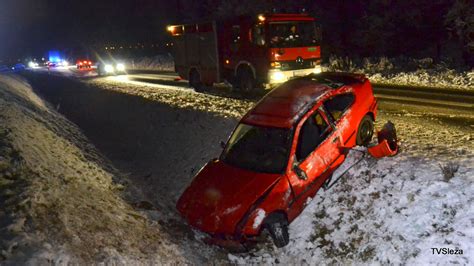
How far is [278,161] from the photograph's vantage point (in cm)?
662

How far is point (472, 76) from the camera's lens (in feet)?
50.3

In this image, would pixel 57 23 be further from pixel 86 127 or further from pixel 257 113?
pixel 257 113

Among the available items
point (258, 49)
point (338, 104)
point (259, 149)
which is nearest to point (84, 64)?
point (258, 49)

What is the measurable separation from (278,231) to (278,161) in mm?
1120

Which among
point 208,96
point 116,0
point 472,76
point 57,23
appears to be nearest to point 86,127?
point 208,96

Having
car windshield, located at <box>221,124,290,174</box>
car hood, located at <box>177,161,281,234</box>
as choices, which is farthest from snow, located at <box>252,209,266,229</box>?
car windshield, located at <box>221,124,290,174</box>

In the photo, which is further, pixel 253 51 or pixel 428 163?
pixel 253 51

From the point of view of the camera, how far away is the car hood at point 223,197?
6246 millimetres

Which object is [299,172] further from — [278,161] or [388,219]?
[388,219]

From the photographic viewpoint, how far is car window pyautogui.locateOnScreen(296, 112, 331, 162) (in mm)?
6715

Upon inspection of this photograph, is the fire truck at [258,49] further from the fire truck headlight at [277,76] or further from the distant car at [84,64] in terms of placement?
the distant car at [84,64]

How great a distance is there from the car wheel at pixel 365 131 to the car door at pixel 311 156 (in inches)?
33.9

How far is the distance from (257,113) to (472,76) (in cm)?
1182

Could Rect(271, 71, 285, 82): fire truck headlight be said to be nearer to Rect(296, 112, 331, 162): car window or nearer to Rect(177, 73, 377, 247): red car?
Rect(177, 73, 377, 247): red car
